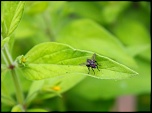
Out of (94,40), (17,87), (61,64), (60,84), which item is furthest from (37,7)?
(61,64)

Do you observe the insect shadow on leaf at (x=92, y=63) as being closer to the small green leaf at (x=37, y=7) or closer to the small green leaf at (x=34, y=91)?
the small green leaf at (x=34, y=91)

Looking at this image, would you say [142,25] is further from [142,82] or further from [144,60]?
[142,82]

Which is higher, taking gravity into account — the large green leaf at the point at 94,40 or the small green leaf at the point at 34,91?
the large green leaf at the point at 94,40

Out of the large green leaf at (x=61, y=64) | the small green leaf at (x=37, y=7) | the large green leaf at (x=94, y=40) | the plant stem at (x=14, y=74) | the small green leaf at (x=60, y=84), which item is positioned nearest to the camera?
the large green leaf at (x=61, y=64)

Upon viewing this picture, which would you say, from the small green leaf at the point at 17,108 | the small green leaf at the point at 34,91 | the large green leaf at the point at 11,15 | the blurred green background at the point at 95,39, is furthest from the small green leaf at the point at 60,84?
the large green leaf at the point at 11,15

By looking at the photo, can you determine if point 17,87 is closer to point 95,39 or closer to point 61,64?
point 61,64

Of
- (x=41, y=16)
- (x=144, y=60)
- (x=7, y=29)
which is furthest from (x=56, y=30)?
(x=7, y=29)
